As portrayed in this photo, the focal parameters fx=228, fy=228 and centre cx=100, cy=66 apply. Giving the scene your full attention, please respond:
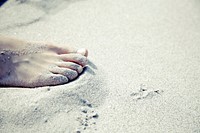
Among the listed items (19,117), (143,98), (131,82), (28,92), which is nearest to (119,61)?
(131,82)

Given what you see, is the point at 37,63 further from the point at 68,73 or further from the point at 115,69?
the point at 115,69

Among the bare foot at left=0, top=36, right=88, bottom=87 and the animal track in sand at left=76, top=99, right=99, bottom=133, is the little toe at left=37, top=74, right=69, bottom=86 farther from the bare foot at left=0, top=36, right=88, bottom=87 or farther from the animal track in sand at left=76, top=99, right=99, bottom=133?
the animal track in sand at left=76, top=99, right=99, bottom=133

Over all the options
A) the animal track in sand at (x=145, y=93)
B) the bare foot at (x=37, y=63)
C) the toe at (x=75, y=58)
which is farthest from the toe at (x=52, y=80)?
the animal track in sand at (x=145, y=93)

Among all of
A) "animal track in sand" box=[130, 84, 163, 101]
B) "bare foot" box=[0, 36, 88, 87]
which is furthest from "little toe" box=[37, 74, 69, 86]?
"animal track in sand" box=[130, 84, 163, 101]

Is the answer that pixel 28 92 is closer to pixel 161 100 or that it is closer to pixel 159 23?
pixel 161 100

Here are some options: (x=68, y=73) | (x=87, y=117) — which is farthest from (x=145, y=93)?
(x=68, y=73)
